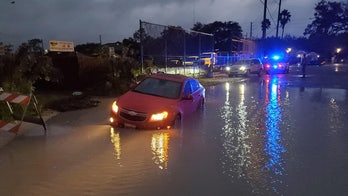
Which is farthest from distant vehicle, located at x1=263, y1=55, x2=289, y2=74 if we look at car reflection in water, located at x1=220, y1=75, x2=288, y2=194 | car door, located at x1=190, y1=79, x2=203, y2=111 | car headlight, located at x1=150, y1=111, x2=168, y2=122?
car headlight, located at x1=150, y1=111, x2=168, y2=122

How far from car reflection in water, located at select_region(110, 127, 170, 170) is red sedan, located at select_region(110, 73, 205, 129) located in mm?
384

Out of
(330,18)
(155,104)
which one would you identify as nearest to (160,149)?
(155,104)

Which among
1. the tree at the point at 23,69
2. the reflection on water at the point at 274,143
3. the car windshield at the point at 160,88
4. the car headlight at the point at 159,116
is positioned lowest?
the reflection on water at the point at 274,143

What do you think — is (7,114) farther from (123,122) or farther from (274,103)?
(274,103)

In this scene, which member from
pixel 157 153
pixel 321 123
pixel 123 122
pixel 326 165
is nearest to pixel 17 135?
pixel 123 122

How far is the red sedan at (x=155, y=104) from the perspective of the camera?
10.1 metres

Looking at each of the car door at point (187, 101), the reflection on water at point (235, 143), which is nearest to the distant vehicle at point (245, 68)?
the reflection on water at point (235, 143)

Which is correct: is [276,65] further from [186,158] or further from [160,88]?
[186,158]

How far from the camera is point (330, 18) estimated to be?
342 ft

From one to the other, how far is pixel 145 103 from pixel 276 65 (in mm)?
34666

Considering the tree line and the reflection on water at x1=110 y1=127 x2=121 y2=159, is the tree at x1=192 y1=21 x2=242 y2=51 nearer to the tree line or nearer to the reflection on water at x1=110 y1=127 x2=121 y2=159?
the tree line

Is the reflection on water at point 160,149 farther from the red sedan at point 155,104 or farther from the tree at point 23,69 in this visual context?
the tree at point 23,69

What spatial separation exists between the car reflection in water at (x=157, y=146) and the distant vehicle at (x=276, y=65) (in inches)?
1359

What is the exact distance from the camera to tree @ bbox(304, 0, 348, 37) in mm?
102375
